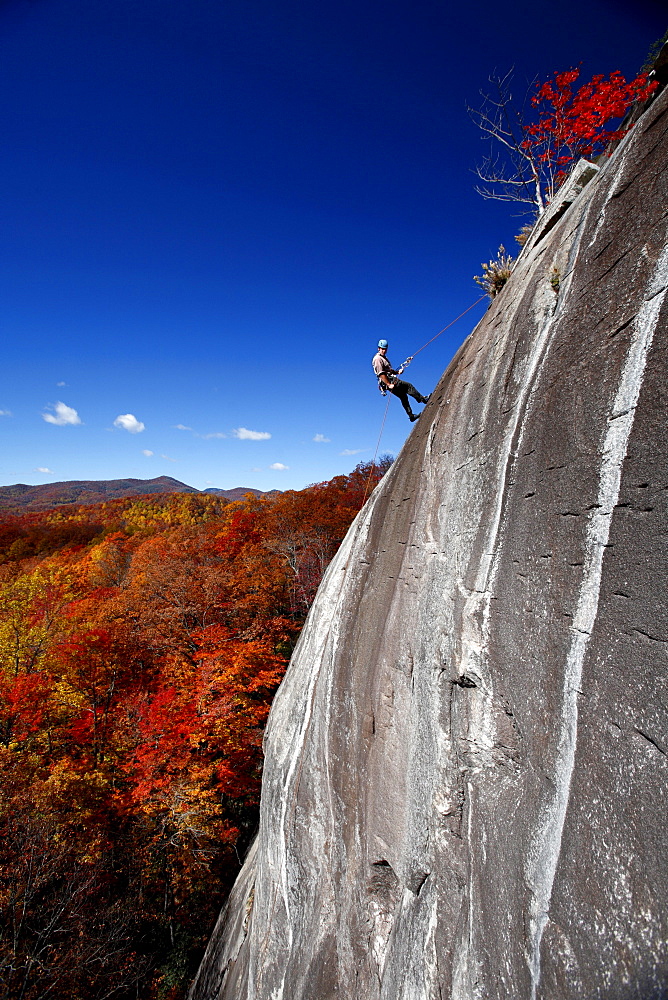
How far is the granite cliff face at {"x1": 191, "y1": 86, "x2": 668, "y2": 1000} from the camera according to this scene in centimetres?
234

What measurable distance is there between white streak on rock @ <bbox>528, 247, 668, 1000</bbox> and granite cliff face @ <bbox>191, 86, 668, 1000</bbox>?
0.04 feet

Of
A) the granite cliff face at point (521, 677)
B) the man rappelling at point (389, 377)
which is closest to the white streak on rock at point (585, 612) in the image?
the granite cliff face at point (521, 677)

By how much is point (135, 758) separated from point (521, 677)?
55.2 ft

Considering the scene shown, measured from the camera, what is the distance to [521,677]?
3.15 metres

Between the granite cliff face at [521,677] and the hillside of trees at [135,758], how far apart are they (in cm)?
875

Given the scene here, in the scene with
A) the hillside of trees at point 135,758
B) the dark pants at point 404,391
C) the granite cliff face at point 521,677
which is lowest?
the hillside of trees at point 135,758

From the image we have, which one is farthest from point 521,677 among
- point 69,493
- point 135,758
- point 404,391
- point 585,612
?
point 69,493

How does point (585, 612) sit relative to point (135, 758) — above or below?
above

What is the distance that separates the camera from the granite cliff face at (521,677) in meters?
2.34

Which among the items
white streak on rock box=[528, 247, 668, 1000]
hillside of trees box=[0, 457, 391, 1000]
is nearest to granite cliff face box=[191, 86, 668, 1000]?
white streak on rock box=[528, 247, 668, 1000]

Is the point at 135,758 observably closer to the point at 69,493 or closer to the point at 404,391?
the point at 404,391

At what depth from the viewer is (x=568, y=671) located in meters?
2.76

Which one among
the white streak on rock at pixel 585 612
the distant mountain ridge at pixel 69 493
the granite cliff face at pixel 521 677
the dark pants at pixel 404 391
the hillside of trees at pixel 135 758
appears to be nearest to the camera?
the granite cliff face at pixel 521 677

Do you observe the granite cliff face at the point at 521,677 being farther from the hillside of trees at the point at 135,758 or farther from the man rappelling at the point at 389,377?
→ the hillside of trees at the point at 135,758
